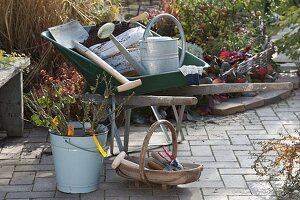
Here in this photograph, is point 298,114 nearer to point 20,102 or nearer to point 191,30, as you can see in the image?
point 191,30

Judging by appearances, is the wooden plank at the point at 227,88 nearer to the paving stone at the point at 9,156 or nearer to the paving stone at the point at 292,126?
the paving stone at the point at 292,126

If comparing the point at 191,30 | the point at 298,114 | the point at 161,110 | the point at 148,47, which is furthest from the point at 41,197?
the point at 191,30

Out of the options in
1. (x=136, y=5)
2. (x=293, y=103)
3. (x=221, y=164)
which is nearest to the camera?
(x=221, y=164)

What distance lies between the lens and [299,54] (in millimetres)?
8102

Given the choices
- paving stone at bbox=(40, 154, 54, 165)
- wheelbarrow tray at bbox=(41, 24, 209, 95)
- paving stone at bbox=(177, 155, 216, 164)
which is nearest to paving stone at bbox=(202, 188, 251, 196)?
paving stone at bbox=(177, 155, 216, 164)

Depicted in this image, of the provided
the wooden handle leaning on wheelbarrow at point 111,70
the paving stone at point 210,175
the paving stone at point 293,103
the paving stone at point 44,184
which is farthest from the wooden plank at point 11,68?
the paving stone at point 293,103

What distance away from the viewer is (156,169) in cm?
536

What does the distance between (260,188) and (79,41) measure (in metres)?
2.02

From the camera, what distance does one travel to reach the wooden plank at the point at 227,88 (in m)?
5.63

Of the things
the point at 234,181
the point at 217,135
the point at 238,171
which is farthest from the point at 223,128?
the point at 234,181

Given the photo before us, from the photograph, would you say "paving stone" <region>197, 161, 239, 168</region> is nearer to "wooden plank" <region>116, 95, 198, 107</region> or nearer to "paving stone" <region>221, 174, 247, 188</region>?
"paving stone" <region>221, 174, 247, 188</region>

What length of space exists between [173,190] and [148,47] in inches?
43.9

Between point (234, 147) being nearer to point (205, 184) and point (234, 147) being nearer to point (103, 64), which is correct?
point (205, 184)

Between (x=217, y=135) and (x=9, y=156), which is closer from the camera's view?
(x=9, y=156)
